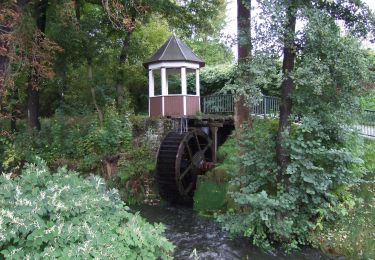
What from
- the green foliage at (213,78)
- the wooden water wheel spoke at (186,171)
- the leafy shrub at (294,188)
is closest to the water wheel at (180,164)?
the wooden water wheel spoke at (186,171)

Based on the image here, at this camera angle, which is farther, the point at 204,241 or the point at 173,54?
the point at 173,54

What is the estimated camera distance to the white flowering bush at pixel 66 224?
3.70m

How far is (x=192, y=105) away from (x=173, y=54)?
204 cm

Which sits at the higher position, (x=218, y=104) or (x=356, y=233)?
(x=218, y=104)

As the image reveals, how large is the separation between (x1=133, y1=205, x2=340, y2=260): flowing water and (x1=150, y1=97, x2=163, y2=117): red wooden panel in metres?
4.51

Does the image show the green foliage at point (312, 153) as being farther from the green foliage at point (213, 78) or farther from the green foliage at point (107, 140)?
the green foliage at point (213, 78)

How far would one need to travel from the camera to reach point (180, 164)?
13305mm

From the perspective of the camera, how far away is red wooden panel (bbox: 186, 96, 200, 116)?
15086mm

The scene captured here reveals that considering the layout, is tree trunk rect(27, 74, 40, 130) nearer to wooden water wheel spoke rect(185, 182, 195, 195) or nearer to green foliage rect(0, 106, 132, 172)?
green foliage rect(0, 106, 132, 172)

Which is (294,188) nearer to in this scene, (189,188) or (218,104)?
(189,188)

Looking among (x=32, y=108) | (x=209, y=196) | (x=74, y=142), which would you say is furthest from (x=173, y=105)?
(x=32, y=108)

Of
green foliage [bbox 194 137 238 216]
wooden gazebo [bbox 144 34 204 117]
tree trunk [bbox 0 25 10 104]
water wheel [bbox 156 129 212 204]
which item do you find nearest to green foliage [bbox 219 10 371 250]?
green foliage [bbox 194 137 238 216]

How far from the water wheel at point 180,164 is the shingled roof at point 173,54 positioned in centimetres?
286

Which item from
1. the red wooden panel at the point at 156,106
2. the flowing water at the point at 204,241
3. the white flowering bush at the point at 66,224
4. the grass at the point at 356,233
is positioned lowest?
the flowing water at the point at 204,241
